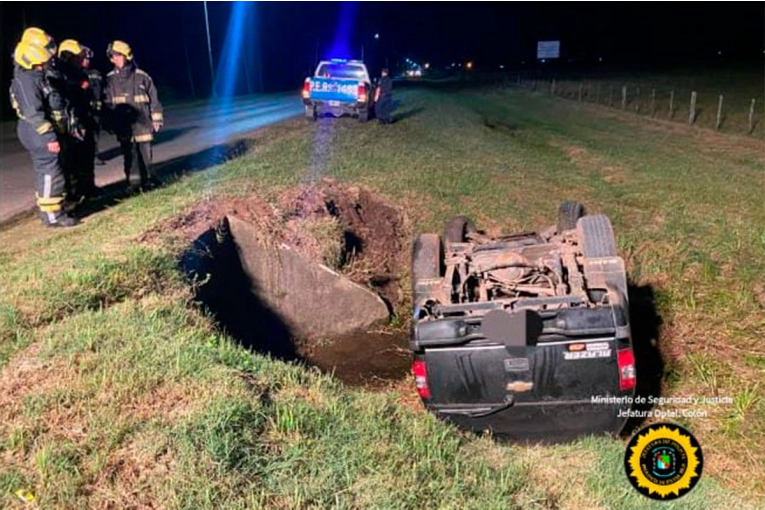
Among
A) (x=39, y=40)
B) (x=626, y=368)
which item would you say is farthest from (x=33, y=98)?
(x=626, y=368)

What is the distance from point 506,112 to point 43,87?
72.0ft

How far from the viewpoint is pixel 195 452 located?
3.18 metres

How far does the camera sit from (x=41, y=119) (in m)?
6.89

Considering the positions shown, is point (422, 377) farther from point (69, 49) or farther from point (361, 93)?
point (361, 93)

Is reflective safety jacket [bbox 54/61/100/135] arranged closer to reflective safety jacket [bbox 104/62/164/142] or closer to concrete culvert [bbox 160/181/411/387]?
reflective safety jacket [bbox 104/62/164/142]

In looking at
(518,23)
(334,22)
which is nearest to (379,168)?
(334,22)

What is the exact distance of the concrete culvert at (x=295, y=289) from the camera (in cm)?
723

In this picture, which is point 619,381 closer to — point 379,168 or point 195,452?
point 195,452

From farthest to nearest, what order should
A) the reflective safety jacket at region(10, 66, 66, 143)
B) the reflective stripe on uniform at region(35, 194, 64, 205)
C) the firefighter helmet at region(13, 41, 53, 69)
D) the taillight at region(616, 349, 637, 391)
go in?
the reflective stripe on uniform at region(35, 194, 64, 205)
the reflective safety jacket at region(10, 66, 66, 143)
the firefighter helmet at region(13, 41, 53, 69)
the taillight at region(616, 349, 637, 391)

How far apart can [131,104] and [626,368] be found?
7176 mm

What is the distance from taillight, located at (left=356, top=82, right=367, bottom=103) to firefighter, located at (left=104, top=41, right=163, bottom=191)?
9172mm

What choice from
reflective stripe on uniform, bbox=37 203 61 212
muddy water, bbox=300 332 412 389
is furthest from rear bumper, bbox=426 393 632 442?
reflective stripe on uniform, bbox=37 203 61 212

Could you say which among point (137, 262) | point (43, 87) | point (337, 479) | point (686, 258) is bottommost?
point (686, 258)

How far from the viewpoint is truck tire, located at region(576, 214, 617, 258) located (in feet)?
17.7
